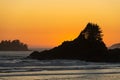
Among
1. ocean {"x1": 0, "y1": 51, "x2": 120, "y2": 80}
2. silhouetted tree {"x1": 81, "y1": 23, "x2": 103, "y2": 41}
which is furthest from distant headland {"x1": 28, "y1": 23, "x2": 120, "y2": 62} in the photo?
ocean {"x1": 0, "y1": 51, "x2": 120, "y2": 80}

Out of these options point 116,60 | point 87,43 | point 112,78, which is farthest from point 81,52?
point 112,78

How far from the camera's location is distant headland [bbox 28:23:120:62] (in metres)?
89.9

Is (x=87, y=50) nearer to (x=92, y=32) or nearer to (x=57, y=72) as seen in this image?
(x=92, y=32)

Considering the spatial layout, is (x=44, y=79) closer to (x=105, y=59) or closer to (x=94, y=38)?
(x=105, y=59)

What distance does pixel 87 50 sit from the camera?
92562 millimetres

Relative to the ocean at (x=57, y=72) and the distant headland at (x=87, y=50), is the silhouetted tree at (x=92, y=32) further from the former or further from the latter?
the ocean at (x=57, y=72)

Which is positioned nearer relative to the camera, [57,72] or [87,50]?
[57,72]

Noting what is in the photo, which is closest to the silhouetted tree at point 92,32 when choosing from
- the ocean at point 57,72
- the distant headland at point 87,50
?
the distant headland at point 87,50

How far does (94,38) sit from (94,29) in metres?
2.40

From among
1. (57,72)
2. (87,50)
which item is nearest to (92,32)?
(87,50)

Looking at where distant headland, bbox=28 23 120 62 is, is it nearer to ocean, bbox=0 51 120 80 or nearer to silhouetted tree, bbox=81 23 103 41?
silhouetted tree, bbox=81 23 103 41

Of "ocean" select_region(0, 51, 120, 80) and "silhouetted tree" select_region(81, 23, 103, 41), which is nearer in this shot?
"ocean" select_region(0, 51, 120, 80)

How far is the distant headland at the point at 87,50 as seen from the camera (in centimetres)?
8989

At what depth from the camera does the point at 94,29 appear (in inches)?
3824
